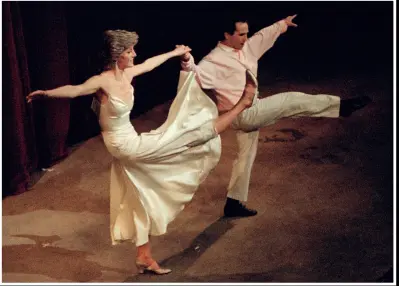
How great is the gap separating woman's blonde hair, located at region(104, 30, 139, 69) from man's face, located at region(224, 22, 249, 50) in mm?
866

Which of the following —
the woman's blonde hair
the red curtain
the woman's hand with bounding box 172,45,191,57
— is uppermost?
the woman's blonde hair

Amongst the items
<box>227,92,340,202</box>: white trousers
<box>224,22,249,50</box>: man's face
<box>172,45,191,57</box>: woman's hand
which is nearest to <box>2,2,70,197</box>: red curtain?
<box>172,45,191,57</box>: woman's hand

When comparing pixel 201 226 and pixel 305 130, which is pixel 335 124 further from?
pixel 201 226

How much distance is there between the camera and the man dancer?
441 centimetres

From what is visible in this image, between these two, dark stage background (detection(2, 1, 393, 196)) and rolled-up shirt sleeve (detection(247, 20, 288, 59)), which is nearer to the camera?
rolled-up shirt sleeve (detection(247, 20, 288, 59))

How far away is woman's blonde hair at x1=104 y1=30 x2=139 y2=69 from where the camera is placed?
12.6 ft

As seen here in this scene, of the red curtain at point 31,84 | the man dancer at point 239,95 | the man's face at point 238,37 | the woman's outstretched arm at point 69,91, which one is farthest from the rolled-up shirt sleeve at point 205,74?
the red curtain at point 31,84

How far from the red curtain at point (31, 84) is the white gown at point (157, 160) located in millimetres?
1478

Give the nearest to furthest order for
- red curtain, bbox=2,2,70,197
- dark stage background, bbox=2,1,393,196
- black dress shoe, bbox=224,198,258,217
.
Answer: black dress shoe, bbox=224,198,258,217
red curtain, bbox=2,2,70,197
dark stage background, bbox=2,1,393,196

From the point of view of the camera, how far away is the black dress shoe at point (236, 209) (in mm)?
4887

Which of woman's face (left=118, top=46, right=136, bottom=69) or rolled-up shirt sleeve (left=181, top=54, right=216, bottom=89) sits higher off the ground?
woman's face (left=118, top=46, right=136, bottom=69)

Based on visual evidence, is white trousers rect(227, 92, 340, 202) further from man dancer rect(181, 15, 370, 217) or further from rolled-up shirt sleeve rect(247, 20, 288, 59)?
rolled-up shirt sleeve rect(247, 20, 288, 59)

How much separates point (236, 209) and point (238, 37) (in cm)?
117

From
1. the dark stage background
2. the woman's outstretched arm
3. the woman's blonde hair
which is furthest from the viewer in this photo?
the dark stage background
